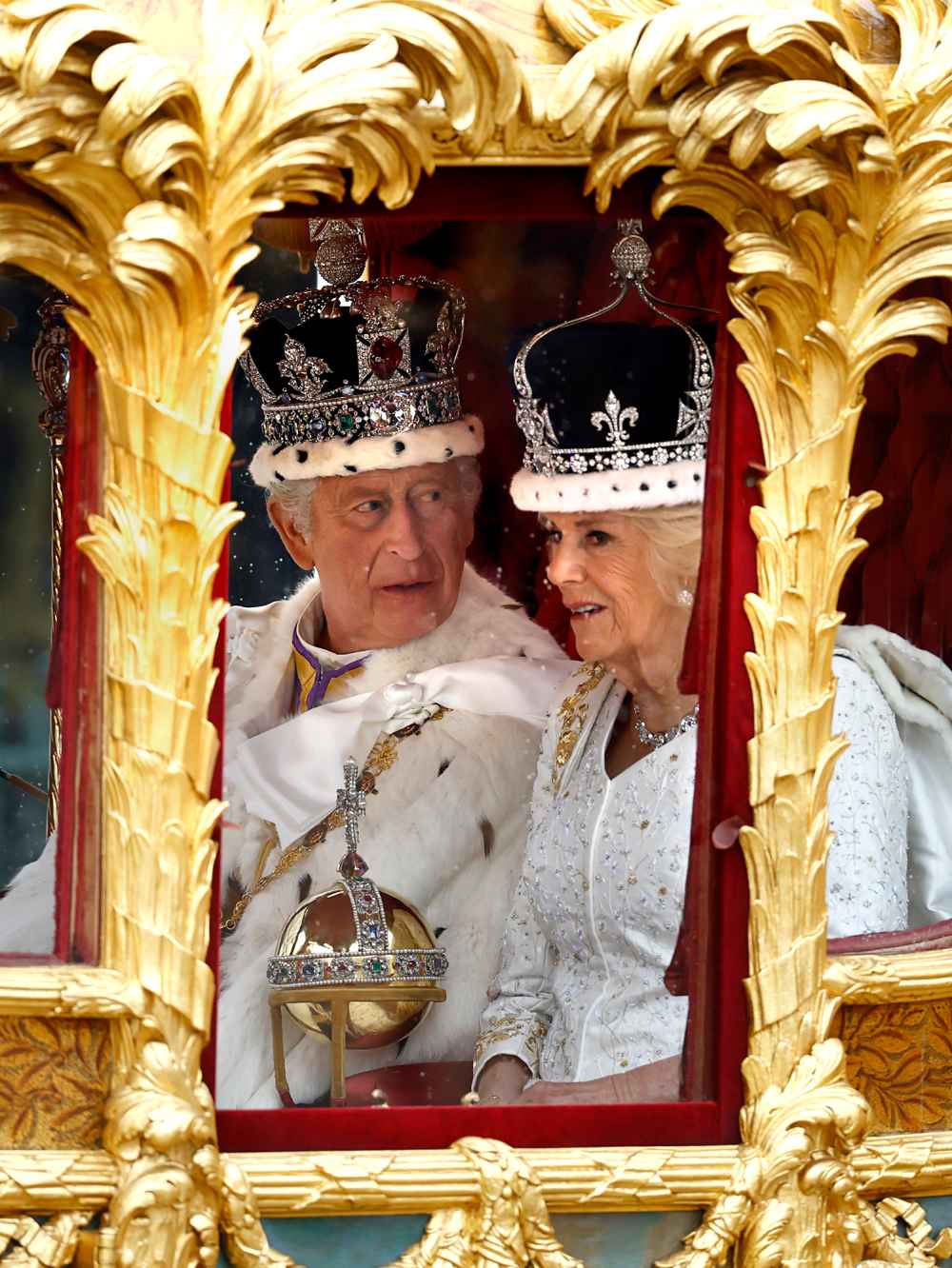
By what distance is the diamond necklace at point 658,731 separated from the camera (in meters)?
4.19

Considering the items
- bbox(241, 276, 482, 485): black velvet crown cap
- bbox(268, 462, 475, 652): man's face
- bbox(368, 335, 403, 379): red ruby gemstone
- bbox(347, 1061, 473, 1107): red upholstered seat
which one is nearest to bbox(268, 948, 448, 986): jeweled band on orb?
bbox(347, 1061, 473, 1107): red upholstered seat

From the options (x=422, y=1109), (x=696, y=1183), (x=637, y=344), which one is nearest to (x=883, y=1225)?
(x=696, y=1183)

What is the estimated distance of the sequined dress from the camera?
408 centimetres

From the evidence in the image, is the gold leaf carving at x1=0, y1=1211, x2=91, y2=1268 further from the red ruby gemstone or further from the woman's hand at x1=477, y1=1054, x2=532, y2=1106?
the red ruby gemstone

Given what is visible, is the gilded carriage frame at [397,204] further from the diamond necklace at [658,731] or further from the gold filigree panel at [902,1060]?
the diamond necklace at [658,731]

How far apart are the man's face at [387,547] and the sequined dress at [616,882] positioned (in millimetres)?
322

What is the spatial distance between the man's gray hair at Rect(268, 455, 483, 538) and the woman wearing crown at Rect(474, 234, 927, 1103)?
0.67 feet

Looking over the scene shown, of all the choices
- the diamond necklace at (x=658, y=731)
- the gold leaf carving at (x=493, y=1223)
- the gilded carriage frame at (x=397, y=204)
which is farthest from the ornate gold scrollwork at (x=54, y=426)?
the diamond necklace at (x=658, y=731)

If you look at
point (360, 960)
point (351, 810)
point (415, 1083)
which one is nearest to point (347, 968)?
point (360, 960)

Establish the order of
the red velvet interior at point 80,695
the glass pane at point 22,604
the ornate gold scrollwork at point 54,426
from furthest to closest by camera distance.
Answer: the glass pane at point 22,604 < the ornate gold scrollwork at point 54,426 < the red velvet interior at point 80,695

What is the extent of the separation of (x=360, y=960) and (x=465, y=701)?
1.89 feet

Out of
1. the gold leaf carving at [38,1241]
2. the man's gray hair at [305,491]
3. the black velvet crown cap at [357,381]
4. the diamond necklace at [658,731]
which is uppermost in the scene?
the black velvet crown cap at [357,381]

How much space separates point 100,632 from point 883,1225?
1336 millimetres

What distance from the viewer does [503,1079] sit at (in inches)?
170
